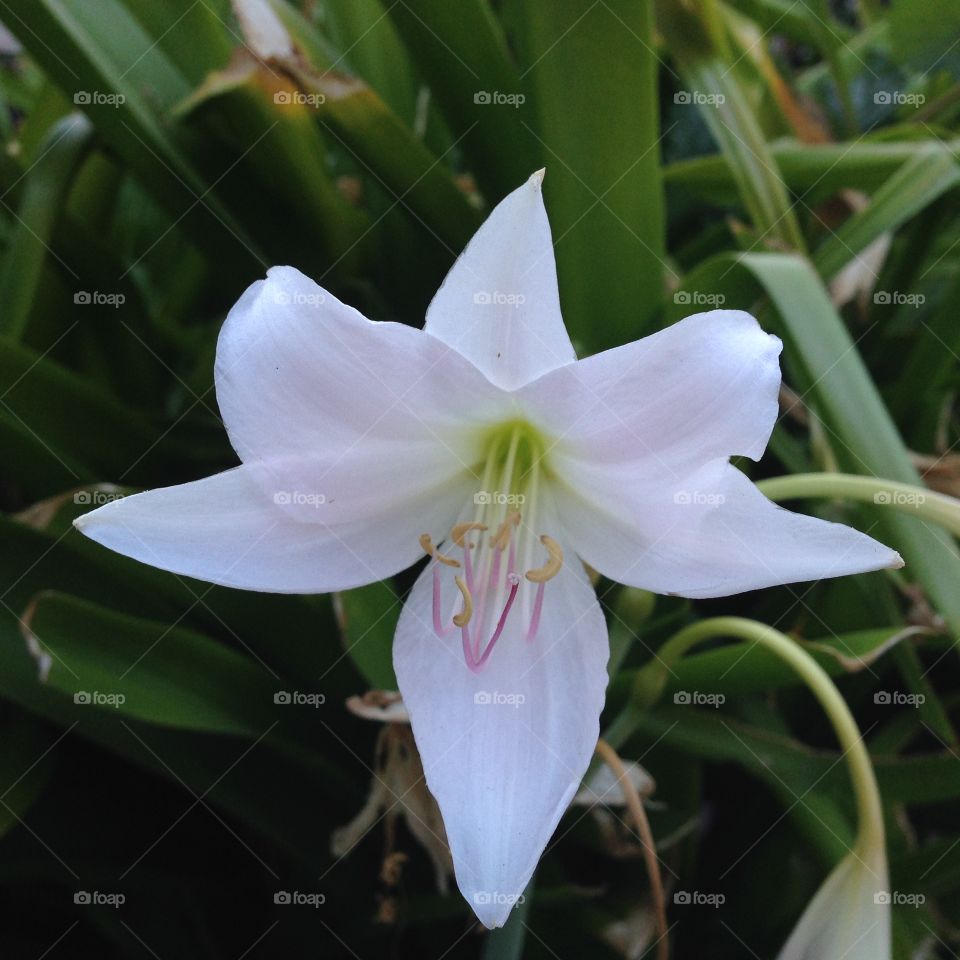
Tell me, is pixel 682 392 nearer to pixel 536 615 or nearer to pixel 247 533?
pixel 536 615

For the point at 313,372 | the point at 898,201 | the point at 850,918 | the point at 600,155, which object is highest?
the point at 313,372

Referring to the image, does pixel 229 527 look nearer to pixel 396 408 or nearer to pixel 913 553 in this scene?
pixel 396 408

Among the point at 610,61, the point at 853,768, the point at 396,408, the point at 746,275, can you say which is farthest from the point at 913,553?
the point at 610,61

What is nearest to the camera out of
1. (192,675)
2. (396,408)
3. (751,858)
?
(396,408)

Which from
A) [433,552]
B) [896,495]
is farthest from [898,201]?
[433,552]

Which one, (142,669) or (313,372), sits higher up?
→ (313,372)

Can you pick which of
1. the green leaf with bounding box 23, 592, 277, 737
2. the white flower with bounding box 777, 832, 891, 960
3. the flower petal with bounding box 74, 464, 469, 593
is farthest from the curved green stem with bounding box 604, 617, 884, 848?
the green leaf with bounding box 23, 592, 277, 737
